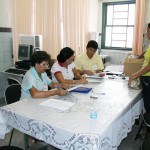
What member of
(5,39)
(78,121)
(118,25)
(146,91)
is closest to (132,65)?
(146,91)

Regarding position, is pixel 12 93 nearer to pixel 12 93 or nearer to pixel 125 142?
pixel 12 93

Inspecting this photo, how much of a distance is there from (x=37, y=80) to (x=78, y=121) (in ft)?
2.60

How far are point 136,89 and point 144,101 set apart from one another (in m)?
0.16

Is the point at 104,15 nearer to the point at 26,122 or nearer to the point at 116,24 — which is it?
the point at 116,24

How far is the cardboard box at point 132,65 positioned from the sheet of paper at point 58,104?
148 centimetres

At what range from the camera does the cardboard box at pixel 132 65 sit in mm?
2824

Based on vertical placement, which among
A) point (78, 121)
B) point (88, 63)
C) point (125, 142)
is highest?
point (88, 63)

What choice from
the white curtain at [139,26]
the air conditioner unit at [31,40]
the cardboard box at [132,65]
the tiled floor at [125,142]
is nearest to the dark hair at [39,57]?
the tiled floor at [125,142]

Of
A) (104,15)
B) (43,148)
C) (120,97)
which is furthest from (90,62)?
(104,15)

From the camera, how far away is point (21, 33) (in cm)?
392

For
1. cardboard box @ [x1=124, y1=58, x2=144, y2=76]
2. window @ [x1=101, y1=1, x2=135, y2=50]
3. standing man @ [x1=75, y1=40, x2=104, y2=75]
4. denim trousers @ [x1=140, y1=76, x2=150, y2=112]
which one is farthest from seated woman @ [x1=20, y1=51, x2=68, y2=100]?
window @ [x1=101, y1=1, x2=135, y2=50]

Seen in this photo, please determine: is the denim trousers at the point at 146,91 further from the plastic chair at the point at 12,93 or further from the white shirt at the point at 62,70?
the plastic chair at the point at 12,93

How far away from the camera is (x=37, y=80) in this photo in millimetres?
1993

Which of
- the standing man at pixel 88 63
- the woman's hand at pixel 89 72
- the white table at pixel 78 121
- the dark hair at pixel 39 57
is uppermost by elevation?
the dark hair at pixel 39 57
